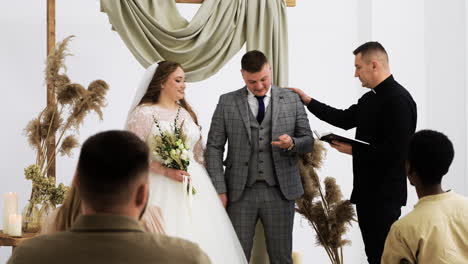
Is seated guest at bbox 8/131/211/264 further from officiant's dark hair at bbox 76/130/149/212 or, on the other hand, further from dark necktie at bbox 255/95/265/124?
dark necktie at bbox 255/95/265/124

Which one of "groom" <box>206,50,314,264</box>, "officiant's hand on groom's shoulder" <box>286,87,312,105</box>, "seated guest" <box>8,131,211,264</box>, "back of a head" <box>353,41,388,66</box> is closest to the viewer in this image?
"seated guest" <box>8,131,211,264</box>

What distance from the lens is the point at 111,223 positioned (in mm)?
1421

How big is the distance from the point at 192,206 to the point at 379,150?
129cm

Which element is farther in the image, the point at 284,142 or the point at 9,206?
the point at 9,206

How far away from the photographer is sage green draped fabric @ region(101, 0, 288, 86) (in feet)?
15.8

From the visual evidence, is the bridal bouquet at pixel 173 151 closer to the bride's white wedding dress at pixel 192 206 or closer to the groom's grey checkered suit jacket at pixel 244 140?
the bride's white wedding dress at pixel 192 206

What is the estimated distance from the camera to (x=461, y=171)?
229 inches

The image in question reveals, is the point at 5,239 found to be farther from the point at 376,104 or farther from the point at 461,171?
Result: the point at 461,171

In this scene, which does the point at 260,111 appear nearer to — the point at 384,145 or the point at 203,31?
the point at 384,145

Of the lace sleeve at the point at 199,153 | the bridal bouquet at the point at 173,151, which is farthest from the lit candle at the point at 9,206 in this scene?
the lace sleeve at the point at 199,153

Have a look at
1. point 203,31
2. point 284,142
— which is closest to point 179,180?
point 284,142

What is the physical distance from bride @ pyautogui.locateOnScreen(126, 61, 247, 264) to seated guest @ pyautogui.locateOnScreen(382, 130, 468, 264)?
190 cm

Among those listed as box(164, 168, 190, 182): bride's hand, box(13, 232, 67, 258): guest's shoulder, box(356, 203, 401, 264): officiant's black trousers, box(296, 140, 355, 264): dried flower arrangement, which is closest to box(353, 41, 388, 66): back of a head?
box(296, 140, 355, 264): dried flower arrangement

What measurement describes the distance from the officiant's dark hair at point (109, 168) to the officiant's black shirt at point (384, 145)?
8.75ft
